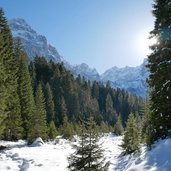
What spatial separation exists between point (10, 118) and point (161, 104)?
30582 mm

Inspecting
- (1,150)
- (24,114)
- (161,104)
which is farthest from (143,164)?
(24,114)

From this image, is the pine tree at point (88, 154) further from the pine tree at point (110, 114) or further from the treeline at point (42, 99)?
the pine tree at point (110, 114)

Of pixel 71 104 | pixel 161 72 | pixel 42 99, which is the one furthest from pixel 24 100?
pixel 71 104

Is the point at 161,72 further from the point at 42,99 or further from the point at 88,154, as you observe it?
the point at 42,99

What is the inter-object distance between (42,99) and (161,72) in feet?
171

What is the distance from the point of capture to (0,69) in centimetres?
3484

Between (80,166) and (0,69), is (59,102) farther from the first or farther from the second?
(80,166)

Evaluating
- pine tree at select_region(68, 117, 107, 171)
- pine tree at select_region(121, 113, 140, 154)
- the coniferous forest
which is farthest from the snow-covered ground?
pine tree at select_region(121, 113, 140, 154)

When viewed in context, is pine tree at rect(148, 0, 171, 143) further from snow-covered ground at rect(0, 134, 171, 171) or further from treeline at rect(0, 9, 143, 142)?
treeline at rect(0, 9, 143, 142)

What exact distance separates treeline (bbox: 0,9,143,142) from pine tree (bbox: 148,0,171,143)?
15.6 feet

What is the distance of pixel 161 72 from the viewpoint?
74.0 feet

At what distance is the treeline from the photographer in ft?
153

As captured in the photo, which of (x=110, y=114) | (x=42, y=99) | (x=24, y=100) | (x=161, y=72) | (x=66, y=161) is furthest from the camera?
(x=110, y=114)

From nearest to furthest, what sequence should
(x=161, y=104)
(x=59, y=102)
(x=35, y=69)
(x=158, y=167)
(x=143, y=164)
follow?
(x=158, y=167)
(x=143, y=164)
(x=161, y=104)
(x=59, y=102)
(x=35, y=69)
